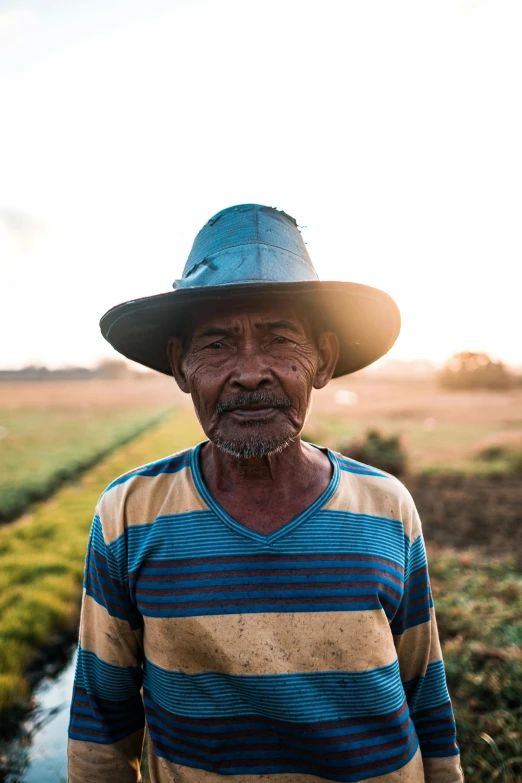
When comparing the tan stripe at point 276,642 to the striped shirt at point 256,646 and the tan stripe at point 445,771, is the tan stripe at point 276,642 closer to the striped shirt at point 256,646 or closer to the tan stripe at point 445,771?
the striped shirt at point 256,646

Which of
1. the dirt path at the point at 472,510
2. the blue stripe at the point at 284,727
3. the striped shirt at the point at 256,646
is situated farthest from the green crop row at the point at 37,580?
the dirt path at the point at 472,510

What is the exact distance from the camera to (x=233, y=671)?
1491 mm

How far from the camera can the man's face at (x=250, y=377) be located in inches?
63.4

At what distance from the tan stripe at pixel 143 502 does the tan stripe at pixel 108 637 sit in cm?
28

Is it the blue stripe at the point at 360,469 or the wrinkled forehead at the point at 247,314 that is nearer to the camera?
the wrinkled forehead at the point at 247,314

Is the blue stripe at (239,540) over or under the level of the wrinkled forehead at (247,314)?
under

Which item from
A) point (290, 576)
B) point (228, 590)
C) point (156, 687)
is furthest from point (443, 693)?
point (156, 687)

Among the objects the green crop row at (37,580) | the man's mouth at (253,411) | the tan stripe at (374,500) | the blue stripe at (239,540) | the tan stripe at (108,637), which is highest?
the man's mouth at (253,411)

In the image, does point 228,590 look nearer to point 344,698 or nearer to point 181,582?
point 181,582

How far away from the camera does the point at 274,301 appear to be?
164cm

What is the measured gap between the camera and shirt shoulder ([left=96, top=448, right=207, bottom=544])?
1668 millimetres

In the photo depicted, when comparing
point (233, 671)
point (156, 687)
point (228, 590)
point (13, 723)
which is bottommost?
point (13, 723)

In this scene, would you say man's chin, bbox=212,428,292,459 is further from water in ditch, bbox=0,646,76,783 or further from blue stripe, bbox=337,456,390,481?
water in ditch, bbox=0,646,76,783

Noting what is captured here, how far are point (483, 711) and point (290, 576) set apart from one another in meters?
2.90
